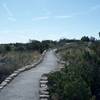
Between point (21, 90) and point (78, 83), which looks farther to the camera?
point (21, 90)

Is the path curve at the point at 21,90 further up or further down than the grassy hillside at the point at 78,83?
further down

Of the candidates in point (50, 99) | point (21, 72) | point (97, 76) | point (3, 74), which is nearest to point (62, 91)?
point (50, 99)

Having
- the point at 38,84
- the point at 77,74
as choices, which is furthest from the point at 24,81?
the point at 77,74

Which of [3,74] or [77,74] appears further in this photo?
[3,74]

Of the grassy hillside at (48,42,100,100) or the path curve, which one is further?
the path curve

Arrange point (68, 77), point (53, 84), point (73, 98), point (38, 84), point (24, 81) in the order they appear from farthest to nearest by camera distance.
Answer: point (24, 81) → point (38, 84) → point (53, 84) → point (68, 77) → point (73, 98)

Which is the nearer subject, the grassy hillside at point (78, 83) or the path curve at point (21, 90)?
the grassy hillside at point (78, 83)

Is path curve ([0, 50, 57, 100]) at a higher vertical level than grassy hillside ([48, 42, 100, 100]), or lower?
lower

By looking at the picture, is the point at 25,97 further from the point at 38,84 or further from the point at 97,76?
the point at 97,76

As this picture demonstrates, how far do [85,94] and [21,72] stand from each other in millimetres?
8836

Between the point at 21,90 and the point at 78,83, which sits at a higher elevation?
the point at 78,83

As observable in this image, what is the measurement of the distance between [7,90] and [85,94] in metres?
4.05

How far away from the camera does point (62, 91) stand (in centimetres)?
1171

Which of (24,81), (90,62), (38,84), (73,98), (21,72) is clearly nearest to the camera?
(73,98)
